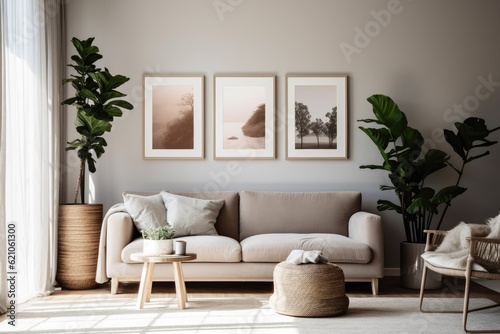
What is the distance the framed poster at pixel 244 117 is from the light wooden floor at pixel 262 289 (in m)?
1.26

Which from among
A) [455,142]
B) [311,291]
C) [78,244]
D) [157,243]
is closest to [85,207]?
[78,244]

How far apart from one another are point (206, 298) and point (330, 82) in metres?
2.45

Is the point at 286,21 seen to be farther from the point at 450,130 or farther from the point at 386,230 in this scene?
the point at 386,230

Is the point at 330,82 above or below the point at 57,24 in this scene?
below

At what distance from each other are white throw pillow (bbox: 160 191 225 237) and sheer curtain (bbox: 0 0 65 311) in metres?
1.01

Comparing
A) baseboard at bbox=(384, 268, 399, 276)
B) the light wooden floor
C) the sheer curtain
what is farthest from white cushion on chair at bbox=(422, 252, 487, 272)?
the sheer curtain

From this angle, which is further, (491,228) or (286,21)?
(286,21)

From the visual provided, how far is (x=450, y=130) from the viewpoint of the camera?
5637mm

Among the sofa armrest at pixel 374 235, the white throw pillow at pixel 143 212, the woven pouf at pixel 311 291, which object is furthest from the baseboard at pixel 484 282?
the white throw pillow at pixel 143 212

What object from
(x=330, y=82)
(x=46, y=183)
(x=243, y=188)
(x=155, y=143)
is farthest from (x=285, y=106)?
(x=46, y=183)

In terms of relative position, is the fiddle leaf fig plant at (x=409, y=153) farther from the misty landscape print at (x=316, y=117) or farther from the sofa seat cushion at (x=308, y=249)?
the sofa seat cushion at (x=308, y=249)

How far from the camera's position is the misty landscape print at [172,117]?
5.64 m

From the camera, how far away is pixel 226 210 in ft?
17.4

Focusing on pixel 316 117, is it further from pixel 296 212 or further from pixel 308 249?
pixel 308 249
